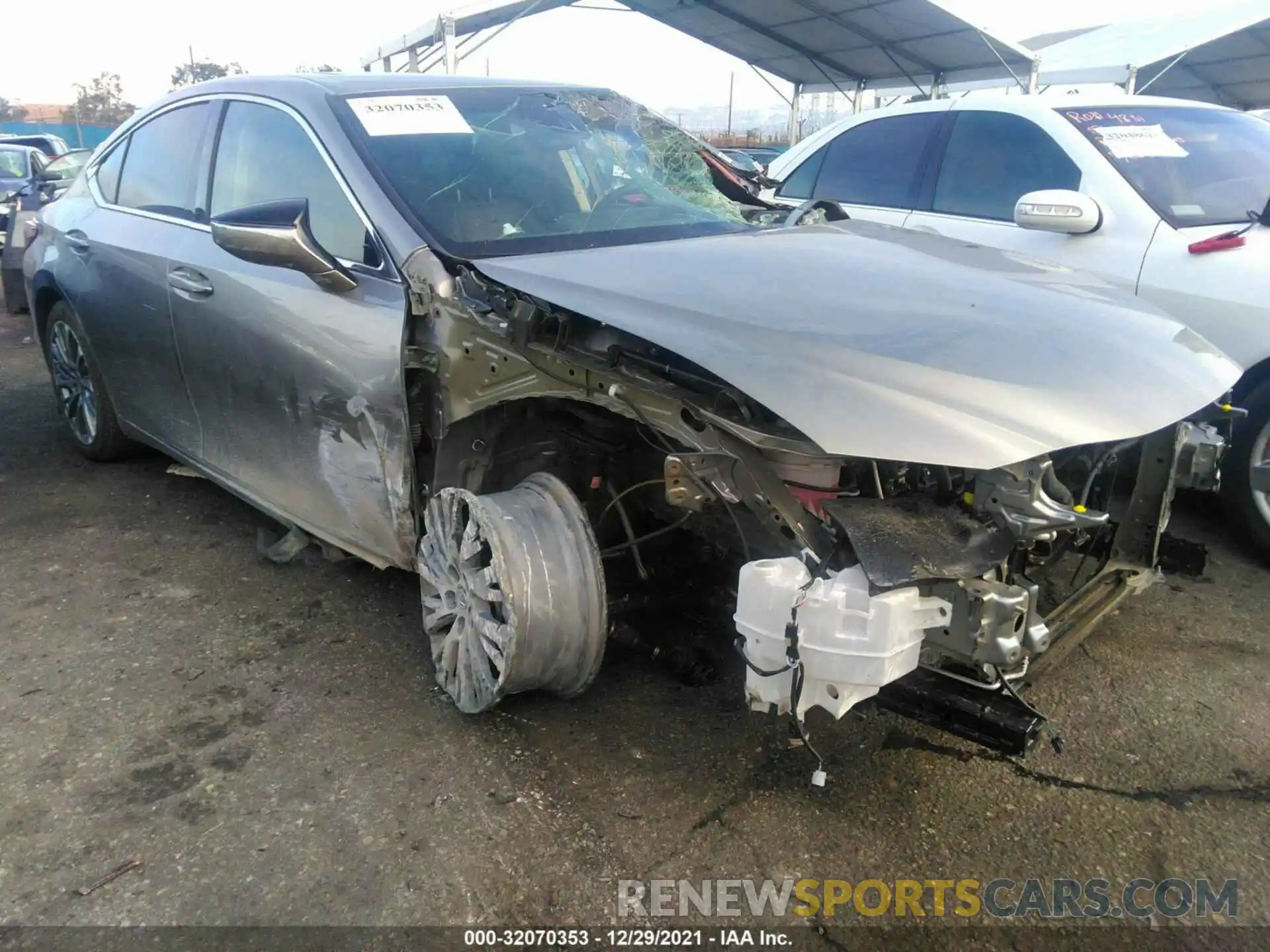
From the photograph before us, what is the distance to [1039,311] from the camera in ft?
7.38

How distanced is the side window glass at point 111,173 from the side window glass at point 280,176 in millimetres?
985

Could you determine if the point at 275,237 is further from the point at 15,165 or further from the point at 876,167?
the point at 15,165

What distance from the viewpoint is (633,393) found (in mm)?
2234

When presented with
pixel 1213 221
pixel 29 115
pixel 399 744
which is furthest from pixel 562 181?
pixel 29 115

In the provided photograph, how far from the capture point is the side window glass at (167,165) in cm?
357

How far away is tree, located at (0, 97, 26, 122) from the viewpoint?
157 feet

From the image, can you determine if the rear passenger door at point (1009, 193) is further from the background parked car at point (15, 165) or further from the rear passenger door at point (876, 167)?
the background parked car at point (15, 165)

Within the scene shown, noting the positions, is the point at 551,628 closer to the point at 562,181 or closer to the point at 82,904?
the point at 82,904

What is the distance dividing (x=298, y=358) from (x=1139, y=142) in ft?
11.6

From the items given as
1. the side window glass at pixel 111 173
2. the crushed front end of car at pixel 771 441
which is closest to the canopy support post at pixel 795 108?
the side window glass at pixel 111 173

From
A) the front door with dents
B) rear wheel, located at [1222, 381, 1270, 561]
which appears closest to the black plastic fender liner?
the front door with dents

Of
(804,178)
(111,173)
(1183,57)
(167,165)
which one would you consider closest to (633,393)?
(167,165)

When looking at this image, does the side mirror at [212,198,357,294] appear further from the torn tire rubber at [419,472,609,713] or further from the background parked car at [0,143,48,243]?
the background parked car at [0,143,48,243]

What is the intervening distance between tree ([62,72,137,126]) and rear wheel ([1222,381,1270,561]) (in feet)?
189
